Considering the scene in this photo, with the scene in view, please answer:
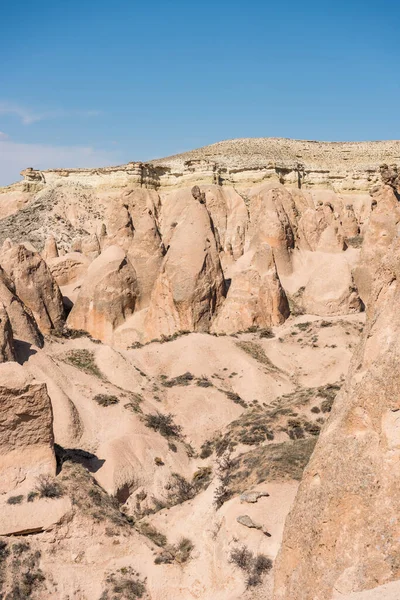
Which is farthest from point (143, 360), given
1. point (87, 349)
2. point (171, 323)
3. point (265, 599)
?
point (265, 599)

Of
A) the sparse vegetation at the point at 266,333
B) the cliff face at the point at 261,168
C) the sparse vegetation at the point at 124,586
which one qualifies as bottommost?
the sparse vegetation at the point at 124,586

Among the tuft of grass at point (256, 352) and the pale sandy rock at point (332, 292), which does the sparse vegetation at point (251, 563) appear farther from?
the pale sandy rock at point (332, 292)

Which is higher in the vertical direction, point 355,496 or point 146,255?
point 146,255

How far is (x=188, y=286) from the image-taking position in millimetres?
28328

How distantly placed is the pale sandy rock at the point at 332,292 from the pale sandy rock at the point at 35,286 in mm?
12407

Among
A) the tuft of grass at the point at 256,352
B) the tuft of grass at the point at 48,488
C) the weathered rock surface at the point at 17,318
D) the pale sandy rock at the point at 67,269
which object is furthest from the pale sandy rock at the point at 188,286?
the tuft of grass at the point at 48,488

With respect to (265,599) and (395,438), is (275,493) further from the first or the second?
(395,438)

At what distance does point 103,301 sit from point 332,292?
11246 millimetres

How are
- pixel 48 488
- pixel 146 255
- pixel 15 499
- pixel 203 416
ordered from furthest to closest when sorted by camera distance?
1. pixel 146 255
2. pixel 203 416
3. pixel 48 488
4. pixel 15 499

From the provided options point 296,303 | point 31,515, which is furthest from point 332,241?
point 31,515

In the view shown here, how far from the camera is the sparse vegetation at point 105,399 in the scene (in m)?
19.8

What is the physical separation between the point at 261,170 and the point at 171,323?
28.8 metres

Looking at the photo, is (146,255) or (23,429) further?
(146,255)

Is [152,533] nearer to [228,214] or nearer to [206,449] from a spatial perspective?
[206,449]
